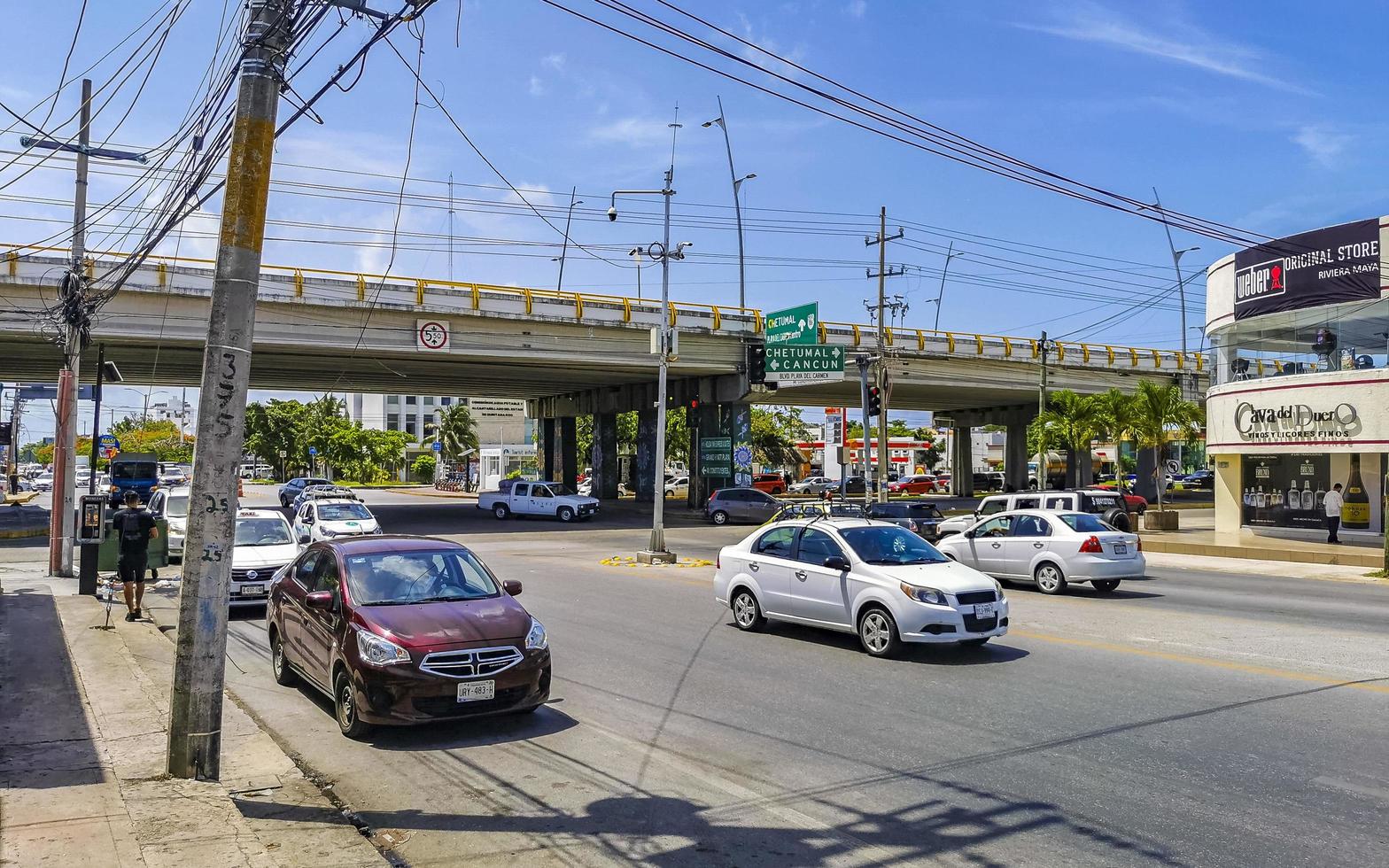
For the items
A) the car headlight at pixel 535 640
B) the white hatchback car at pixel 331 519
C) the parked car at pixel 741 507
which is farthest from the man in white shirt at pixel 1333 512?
the car headlight at pixel 535 640

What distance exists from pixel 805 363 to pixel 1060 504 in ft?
39.6

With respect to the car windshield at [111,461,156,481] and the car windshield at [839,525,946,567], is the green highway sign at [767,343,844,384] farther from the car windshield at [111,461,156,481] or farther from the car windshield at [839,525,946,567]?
the car windshield at [111,461,156,481]

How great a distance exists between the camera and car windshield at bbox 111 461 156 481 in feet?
156

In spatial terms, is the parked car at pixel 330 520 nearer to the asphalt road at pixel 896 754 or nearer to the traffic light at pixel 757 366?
the asphalt road at pixel 896 754

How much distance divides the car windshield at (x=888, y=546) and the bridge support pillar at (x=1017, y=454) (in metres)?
58.5

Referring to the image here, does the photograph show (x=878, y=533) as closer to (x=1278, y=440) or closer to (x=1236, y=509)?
(x=1278, y=440)

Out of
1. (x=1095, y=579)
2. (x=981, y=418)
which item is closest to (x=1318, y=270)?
(x=1095, y=579)

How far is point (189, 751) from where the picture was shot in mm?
6570

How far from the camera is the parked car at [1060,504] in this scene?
2405 cm

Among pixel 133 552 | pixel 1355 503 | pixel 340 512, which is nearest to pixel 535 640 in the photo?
pixel 133 552

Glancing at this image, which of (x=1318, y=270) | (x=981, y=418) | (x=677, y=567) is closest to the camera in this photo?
(x=677, y=567)

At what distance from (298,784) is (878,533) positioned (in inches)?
295

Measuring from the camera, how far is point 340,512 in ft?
78.0

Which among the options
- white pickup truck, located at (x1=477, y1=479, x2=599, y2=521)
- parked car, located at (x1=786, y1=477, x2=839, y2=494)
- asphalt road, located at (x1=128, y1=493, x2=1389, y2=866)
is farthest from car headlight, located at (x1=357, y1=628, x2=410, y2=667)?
parked car, located at (x1=786, y1=477, x2=839, y2=494)
